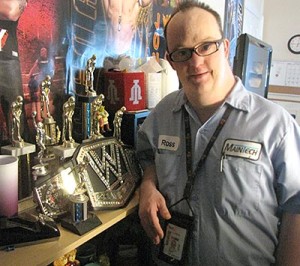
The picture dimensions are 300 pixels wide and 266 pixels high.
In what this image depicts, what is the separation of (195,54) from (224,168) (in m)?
0.35

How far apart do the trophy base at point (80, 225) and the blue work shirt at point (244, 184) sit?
11.8 inches

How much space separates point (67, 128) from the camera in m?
1.16

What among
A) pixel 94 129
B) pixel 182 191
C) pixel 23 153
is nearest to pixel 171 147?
pixel 182 191

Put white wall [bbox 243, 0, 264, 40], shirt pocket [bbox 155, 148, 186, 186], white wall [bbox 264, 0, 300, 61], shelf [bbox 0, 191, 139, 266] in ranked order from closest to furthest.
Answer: shelf [bbox 0, 191, 139, 266] → shirt pocket [bbox 155, 148, 186, 186] → white wall [bbox 243, 0, 264, 40] → white wall [bbox 264, 0, 300, 61]

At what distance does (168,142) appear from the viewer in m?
1.14

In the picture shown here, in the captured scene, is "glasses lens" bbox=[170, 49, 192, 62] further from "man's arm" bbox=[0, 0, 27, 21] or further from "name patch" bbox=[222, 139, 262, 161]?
"man's arm" bbox=[0, 0, 27, 21]

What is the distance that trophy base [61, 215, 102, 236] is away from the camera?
879mm

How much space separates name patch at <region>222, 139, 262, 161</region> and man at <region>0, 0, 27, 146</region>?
2.17 feet

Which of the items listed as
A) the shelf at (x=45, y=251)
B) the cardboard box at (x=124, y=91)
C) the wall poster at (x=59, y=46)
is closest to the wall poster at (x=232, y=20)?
the wall poster at (x=59, y=46)

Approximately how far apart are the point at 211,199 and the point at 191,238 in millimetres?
145

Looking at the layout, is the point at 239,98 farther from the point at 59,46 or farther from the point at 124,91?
the point at 59,46

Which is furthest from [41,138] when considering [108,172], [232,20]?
[232,20]

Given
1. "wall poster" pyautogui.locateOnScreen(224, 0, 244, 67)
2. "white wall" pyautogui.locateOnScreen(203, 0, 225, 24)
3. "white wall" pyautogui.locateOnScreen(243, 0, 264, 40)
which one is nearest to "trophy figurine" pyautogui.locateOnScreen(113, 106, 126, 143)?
"white wall" pyautogui.locateOnScreen(203, 0, 225, 24)

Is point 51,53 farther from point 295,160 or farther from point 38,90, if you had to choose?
point 295,160
